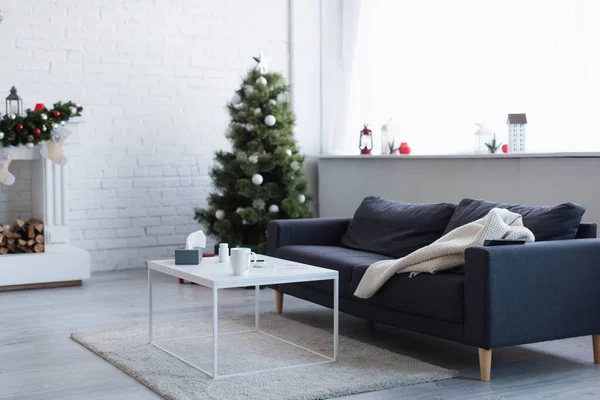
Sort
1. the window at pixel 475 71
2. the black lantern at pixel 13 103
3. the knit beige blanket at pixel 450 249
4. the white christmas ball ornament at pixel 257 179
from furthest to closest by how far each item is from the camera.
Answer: the white christmas ball ornament at pixel 257 179 → the black lantern at pixel 13 103 → the window at pixel 475 71 → the knit beige blanket at pixel 450 249

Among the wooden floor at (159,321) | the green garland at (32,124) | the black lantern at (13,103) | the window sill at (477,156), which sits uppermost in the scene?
the black lantern at (13,103)

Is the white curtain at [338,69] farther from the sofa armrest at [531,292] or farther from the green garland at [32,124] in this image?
the sofa armrest at [531,292]

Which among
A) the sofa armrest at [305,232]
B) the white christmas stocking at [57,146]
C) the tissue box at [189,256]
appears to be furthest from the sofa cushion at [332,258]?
the white christmas stocking at [57,146]

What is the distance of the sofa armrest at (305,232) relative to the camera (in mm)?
5098

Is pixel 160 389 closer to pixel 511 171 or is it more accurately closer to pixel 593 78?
pixel 511 171

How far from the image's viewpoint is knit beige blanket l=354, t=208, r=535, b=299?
12.2ft

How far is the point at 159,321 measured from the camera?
189 inches

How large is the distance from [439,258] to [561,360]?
0.77 metres

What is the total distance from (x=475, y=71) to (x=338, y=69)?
5.79ft

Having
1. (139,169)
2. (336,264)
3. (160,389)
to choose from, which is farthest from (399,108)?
(160,389)

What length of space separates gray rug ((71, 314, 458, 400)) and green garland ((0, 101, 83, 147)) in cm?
198

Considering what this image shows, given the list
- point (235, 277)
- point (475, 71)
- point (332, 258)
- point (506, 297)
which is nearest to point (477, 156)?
point (475, 71)

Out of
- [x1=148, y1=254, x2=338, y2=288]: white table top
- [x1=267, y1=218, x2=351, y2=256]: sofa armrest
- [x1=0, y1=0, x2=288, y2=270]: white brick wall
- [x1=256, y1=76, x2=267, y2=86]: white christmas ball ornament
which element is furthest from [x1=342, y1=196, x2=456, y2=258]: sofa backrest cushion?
[x1=0, y1=0, x2=288, y2=270]: white brick wall

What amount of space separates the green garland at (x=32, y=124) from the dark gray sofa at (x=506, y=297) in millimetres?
2827
